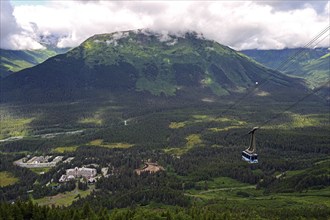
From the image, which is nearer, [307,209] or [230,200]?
[307,209]

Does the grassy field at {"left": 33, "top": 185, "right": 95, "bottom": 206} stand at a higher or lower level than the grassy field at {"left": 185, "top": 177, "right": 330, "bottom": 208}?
lower

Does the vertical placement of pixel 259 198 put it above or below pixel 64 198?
above

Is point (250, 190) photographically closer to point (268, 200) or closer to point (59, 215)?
point (268, 200)

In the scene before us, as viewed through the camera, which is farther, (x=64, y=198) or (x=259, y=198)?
(x=64, y=198)

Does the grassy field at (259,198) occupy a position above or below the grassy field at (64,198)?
above

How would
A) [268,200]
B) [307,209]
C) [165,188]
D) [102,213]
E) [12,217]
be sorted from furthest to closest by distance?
[165,188]
[268,200]
[307,209]
[102,213]
[12,217]

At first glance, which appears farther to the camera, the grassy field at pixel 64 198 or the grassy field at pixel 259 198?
the grassy field at pixel 64 198

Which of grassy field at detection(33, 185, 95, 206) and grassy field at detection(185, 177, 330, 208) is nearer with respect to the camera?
grassy field at detection(185, 177, 330, 208)

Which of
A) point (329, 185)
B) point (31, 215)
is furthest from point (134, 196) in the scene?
point (329, 185)
